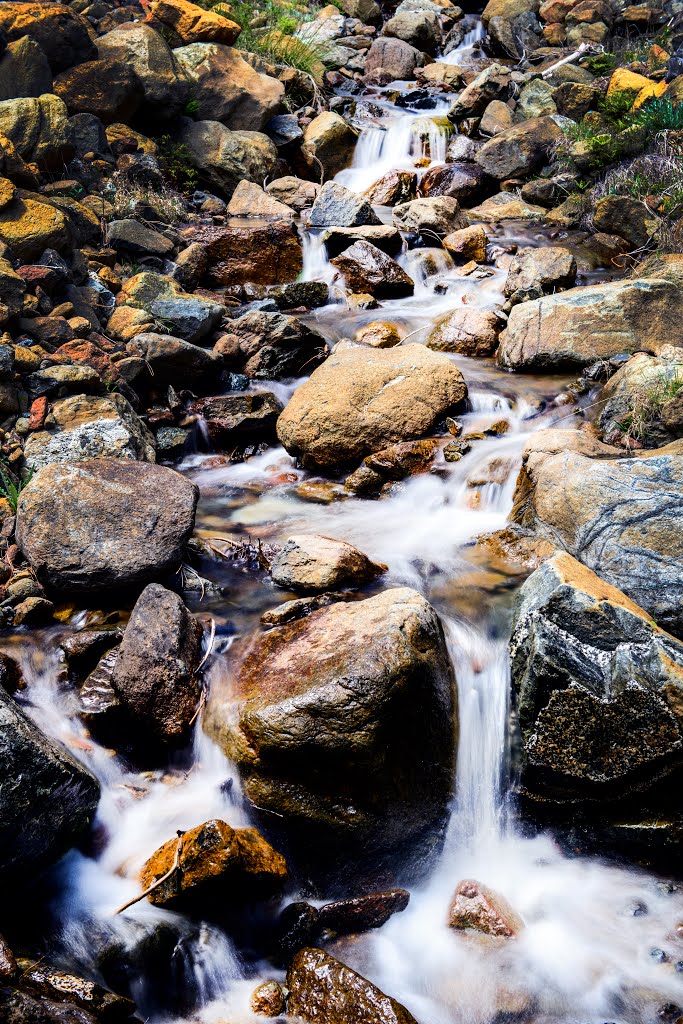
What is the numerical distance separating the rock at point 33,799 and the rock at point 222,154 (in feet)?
31.5

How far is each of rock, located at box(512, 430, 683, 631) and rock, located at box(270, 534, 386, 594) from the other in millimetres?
1131

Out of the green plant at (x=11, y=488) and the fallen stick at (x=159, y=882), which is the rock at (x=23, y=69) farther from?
the fallen stick at (x=159, y=882)

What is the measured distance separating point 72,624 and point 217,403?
2.87 meters

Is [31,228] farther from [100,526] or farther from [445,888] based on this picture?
[445,888]

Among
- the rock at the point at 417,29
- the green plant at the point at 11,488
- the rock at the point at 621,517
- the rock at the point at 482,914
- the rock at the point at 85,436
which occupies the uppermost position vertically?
the rock at the point at 417,29

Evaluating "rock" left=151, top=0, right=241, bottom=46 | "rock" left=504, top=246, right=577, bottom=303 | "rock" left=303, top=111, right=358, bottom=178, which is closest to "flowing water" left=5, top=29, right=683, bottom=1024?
"rock" left=504, top=246, right=577, bottom=303

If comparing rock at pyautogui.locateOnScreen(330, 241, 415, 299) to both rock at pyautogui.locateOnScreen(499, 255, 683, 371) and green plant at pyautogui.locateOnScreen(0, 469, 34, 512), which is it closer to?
rock at pyautogui.locateOnScreen(499, 255, 683, 371)

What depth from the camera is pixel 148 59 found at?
376 inches

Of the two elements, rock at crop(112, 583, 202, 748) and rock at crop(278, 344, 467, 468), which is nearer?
rock at crop(112, 583, 202, 748)

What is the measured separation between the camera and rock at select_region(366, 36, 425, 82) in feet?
50.8

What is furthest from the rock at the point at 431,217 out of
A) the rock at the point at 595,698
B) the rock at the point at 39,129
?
the rock at the point at 595,698

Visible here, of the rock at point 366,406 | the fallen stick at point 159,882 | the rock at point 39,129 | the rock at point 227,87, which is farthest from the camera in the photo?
the rock at point 227,87

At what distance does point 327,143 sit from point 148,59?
324 cm

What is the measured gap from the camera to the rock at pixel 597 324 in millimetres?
6320
